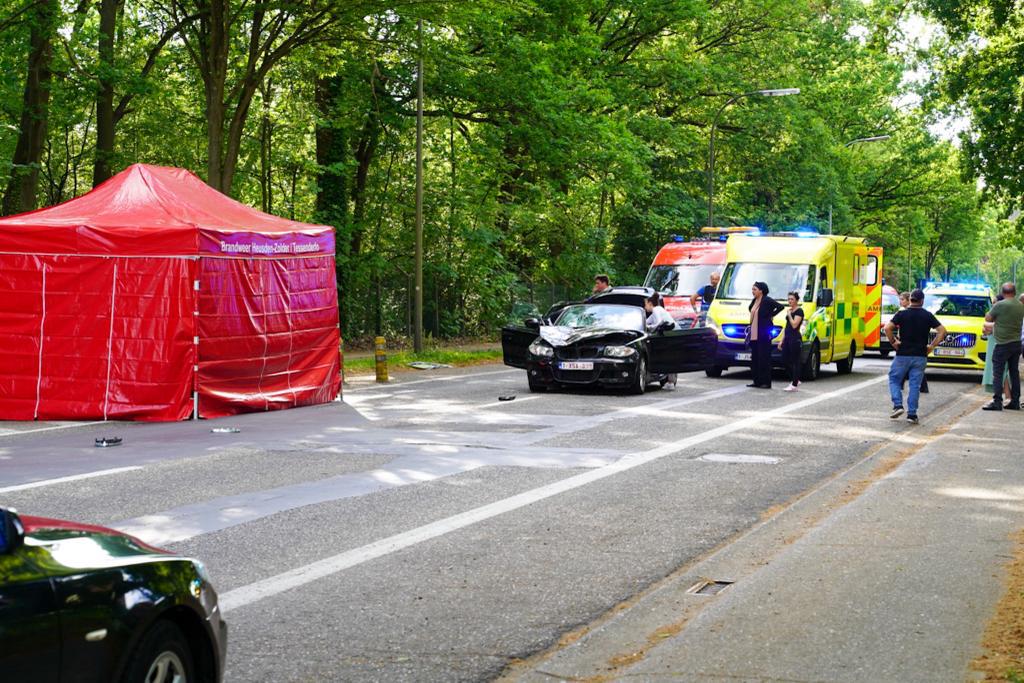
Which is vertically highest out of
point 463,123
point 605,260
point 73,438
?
point 463,123

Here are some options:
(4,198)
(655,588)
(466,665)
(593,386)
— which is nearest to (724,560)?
(655,588)

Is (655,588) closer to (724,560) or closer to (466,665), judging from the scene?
(724,560)

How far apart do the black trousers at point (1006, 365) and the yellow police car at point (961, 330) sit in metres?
Result: 7.00

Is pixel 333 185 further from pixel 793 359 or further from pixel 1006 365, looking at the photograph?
pixel 1006 365

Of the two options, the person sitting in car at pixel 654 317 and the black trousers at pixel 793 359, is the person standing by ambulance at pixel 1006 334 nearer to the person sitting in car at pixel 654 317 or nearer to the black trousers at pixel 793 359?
the black trousers at pixel 793 359

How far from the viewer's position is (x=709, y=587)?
7.78 m

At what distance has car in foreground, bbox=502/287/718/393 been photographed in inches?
837

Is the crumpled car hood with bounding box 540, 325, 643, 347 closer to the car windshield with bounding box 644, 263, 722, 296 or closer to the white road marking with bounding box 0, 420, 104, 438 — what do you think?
the white road marking with bounding box 0, 420, 104, 438

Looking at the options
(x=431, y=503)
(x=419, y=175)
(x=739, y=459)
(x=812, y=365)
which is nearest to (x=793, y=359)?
(x=812, y=365)

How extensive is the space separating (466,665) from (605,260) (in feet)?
120

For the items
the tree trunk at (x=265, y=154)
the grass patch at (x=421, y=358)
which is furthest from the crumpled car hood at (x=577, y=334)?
the tree trunk at (x=265, y=154)

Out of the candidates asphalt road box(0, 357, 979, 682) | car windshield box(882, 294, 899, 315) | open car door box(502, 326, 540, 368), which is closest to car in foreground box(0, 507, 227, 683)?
asphalt road box(0, 357, 979, 682)

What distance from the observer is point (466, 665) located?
6.10 metres

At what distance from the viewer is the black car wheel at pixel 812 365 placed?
2583 centimetres
